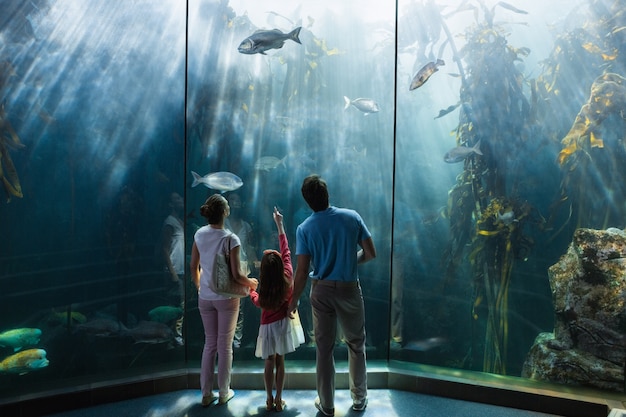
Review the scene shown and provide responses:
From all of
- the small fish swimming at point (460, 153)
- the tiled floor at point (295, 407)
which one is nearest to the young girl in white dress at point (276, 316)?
the tiled floor at point (295, 407)

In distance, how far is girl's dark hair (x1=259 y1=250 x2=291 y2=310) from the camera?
321 centimetres

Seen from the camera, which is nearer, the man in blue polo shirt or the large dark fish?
the man in blue polo shirt

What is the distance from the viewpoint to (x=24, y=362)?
3914 mm

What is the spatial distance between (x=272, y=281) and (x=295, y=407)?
114 cm

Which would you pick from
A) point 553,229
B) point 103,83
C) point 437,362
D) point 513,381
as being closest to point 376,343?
point 437,362

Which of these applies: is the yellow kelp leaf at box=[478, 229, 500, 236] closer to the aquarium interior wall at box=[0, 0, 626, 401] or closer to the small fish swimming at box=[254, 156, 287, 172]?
the aquarium interior wall at box=[0, 0, 626, 401]

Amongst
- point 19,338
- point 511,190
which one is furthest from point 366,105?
point 19,338

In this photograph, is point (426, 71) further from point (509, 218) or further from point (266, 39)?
point (509, 218)

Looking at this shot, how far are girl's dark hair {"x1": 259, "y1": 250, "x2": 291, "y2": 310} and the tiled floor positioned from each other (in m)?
0.92

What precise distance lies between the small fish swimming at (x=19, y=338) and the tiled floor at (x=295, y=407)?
0.95 metres

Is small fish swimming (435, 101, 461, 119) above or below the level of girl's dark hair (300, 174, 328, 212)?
above

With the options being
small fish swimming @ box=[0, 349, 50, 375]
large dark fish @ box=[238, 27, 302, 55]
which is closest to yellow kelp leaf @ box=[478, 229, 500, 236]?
large dark fish @ box=[238, 27, 302, 55]

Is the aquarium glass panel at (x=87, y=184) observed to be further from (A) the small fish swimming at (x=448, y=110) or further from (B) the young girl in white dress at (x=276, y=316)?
(A) the small fish swimming at (x=448, y=110)

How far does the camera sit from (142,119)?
14.5ft
